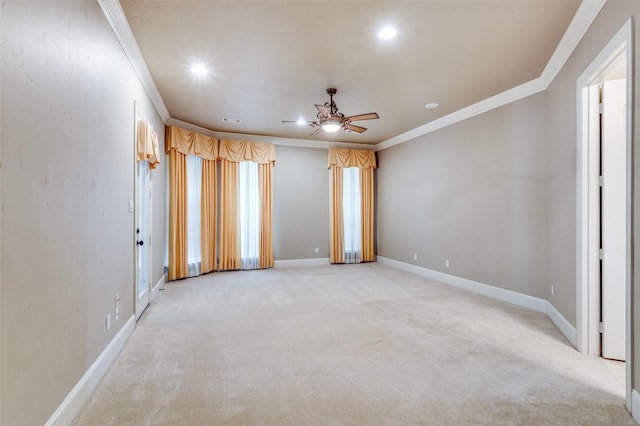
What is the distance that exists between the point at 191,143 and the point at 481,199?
511 centimetres

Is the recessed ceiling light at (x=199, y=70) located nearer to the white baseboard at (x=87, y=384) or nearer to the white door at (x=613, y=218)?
the white baseboard at (x=87, y=384)

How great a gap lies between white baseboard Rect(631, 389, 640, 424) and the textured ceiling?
2.82 metres

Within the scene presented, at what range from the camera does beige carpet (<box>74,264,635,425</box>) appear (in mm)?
1904

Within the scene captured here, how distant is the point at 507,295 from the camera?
429 cm

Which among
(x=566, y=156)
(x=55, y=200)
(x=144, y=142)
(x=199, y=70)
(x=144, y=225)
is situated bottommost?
(x=144, y=225)

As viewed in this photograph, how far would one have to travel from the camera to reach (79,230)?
199 cm

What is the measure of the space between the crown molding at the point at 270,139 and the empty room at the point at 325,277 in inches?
3.6

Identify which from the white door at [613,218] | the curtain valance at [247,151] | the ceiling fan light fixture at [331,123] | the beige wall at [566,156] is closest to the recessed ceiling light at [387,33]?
the ceiling fan light fixture at [331,123]

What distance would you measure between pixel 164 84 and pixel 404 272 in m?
5.26

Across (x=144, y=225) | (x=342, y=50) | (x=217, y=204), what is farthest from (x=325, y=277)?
(x=342, y=50)

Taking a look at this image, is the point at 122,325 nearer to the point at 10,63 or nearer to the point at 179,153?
the point at 10,63

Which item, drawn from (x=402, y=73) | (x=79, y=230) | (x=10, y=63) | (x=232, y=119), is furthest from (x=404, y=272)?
(x=10, y=63)

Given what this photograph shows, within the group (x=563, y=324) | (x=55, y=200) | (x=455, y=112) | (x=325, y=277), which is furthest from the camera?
(x=325, y=277)

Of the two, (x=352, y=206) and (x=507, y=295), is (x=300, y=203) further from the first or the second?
(x=507, y=295)
